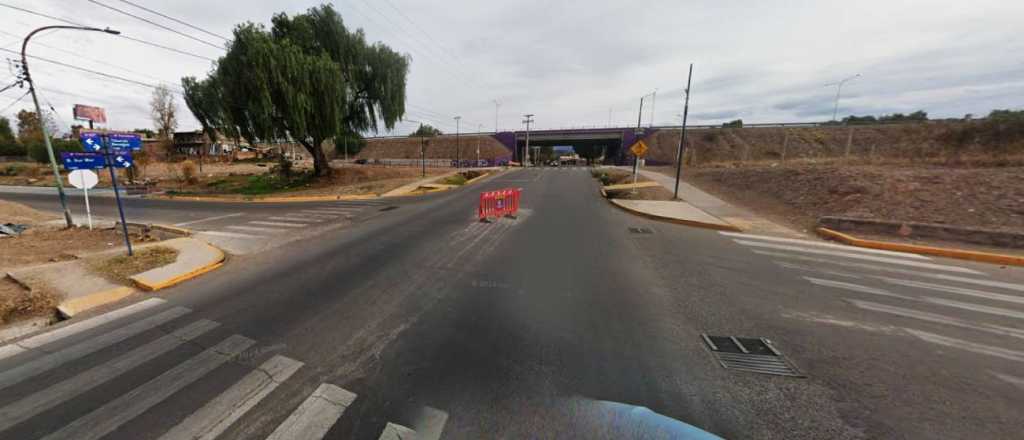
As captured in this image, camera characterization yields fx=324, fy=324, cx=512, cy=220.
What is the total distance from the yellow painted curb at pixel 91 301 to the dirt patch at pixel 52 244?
11.9ft

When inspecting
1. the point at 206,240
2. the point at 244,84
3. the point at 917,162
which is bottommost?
the point at 206,240

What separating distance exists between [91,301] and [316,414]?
5766 millimetres

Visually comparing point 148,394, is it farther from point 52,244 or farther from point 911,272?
point 911,272

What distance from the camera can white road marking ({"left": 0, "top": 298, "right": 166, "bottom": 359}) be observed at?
4.12 meters

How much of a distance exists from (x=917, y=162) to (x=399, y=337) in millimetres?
25051

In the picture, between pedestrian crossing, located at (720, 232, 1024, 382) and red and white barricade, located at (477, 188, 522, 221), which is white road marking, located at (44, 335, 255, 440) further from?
red and white barricade, located at (477, 188, 522, 221)

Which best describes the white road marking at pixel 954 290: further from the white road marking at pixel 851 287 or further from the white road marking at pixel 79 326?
the white road marking at pixel 79 326

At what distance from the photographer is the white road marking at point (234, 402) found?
271 centimetres

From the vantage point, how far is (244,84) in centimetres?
2044

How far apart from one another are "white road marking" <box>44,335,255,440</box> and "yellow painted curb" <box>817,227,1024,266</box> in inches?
513

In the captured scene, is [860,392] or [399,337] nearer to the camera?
[860,392]

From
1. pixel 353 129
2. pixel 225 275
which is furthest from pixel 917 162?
pixel 353 129

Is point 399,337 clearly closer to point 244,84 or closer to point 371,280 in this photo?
point 371,280

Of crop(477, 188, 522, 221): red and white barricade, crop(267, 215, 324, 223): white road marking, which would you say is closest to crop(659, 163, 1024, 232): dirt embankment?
crop(477, 188, 522, 221): red and white barricade
